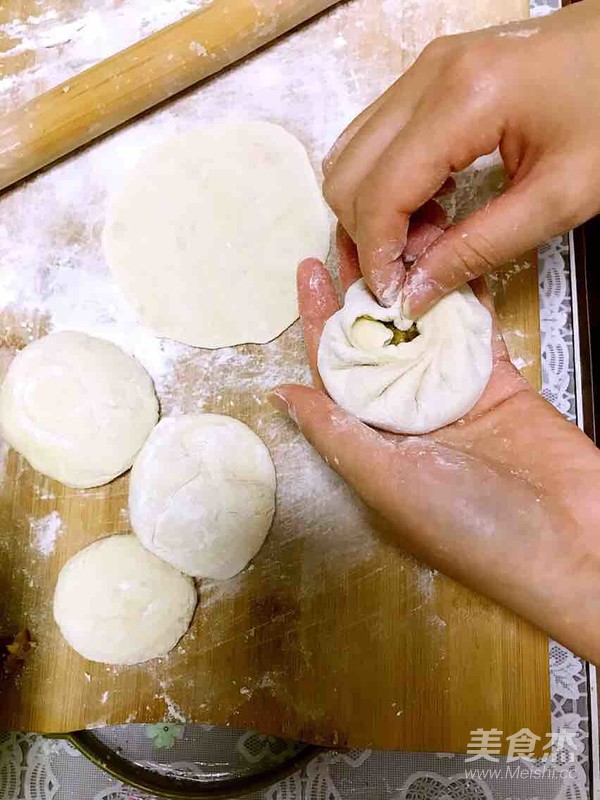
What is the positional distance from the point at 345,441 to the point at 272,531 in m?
0.32

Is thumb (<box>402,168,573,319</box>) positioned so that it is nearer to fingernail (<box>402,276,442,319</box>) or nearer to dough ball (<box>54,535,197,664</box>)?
fingernail (<box>402,276,442,319</box>)

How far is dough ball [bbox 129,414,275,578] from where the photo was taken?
4.57ft

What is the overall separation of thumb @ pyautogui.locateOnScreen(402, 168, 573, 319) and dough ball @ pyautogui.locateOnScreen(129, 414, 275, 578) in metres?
0.54

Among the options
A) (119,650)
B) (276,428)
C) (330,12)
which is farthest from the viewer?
(330,12)

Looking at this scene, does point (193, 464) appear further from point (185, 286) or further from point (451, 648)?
point (451, 648)

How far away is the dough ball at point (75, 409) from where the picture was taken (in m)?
1.40

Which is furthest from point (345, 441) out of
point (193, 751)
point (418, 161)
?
point (193, 751)

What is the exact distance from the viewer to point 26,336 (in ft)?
5.15

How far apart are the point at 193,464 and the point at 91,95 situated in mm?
873

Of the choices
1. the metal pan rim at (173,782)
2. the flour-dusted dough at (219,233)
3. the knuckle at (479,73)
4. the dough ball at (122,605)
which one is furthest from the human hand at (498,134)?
the metal pan rim at (173,782)

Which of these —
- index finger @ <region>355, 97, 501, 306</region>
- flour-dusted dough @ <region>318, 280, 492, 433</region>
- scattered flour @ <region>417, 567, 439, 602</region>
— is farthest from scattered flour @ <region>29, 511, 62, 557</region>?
index finger @ <region>355, 97, 501, 306</region>

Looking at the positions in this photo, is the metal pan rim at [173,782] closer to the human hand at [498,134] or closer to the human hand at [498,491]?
the human hand at [498,491]

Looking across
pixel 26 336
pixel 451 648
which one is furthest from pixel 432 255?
pixel 26 336

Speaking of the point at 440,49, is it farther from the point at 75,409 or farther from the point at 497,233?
the point at 75,409
